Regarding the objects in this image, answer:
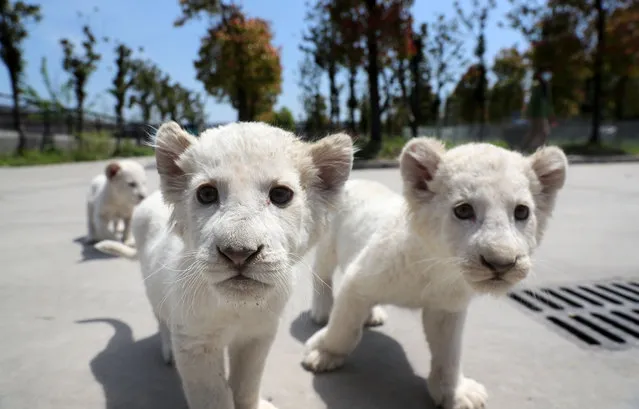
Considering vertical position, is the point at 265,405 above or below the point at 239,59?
below

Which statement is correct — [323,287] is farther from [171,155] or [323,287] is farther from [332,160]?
[171,155]

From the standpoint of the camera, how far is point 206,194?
182cm

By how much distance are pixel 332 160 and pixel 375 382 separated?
4.32ft

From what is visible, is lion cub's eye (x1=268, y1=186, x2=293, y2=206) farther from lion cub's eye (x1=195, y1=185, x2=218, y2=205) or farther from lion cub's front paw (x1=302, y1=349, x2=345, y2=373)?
lion cub's front paw (x1=302, y1=349, x2=345, y2=373)

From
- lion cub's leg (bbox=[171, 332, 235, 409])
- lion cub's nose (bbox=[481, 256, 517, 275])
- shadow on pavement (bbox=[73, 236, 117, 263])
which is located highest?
lion cub's nose (bbox=[481, 256, 517, 275])

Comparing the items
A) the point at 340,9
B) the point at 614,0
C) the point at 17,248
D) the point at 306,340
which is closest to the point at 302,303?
the point at 306,340

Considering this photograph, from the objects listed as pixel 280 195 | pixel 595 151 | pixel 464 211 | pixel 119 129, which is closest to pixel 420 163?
pixel 464 211

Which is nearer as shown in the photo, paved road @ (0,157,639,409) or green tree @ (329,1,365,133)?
paved road @ (0,157,639,409)

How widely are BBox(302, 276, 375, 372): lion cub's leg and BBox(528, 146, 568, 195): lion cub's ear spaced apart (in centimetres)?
113

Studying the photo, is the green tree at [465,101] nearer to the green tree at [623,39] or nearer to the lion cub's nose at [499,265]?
the green tree at [623,39]

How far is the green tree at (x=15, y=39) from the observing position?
69.7 ft

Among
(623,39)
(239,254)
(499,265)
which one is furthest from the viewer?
(623,39)

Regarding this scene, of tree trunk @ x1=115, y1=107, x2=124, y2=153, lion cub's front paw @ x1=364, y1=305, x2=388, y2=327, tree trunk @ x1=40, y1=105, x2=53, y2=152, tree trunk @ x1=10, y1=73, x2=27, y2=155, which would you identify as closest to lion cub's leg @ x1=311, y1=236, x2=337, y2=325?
lion cub's front paw @ x1=364, y1=305, x2=388, y2=327

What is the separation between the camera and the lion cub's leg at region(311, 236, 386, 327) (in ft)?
11.2
